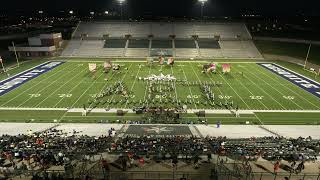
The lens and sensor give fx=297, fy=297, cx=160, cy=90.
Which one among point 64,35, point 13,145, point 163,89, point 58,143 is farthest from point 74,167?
point 64,35

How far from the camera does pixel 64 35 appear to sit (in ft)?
290

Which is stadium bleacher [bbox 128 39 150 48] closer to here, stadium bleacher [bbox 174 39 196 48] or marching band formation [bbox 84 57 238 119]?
stadium bleacher [bbox 174 39 196 48]

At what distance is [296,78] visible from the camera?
4912cm

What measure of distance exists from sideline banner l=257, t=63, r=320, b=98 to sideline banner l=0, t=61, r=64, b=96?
42.2 m

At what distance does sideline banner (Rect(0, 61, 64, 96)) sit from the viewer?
43031mm

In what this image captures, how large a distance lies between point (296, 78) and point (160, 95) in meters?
24.7

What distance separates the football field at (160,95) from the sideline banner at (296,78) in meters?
1.24

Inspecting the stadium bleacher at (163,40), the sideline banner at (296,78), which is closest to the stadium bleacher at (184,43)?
the stadium bleacher at (163,40)

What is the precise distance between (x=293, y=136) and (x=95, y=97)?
23797 millimetres

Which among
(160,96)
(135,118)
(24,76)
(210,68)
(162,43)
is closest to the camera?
(135,118)

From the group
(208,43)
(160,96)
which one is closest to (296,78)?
(160,96)

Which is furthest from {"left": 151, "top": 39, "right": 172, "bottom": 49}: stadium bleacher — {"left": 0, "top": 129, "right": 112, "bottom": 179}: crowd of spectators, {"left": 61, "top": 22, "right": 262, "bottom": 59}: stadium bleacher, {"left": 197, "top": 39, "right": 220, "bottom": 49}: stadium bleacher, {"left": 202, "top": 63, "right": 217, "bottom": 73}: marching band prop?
{"left": 0, "top": 129, "right": 112, "bottom": 179}: crowd of spectators

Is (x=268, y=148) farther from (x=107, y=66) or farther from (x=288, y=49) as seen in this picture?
(x=288, y=49)

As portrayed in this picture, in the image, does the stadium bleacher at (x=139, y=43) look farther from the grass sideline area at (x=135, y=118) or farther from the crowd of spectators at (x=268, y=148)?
the crowd of spectators at (x=268, y=148)
